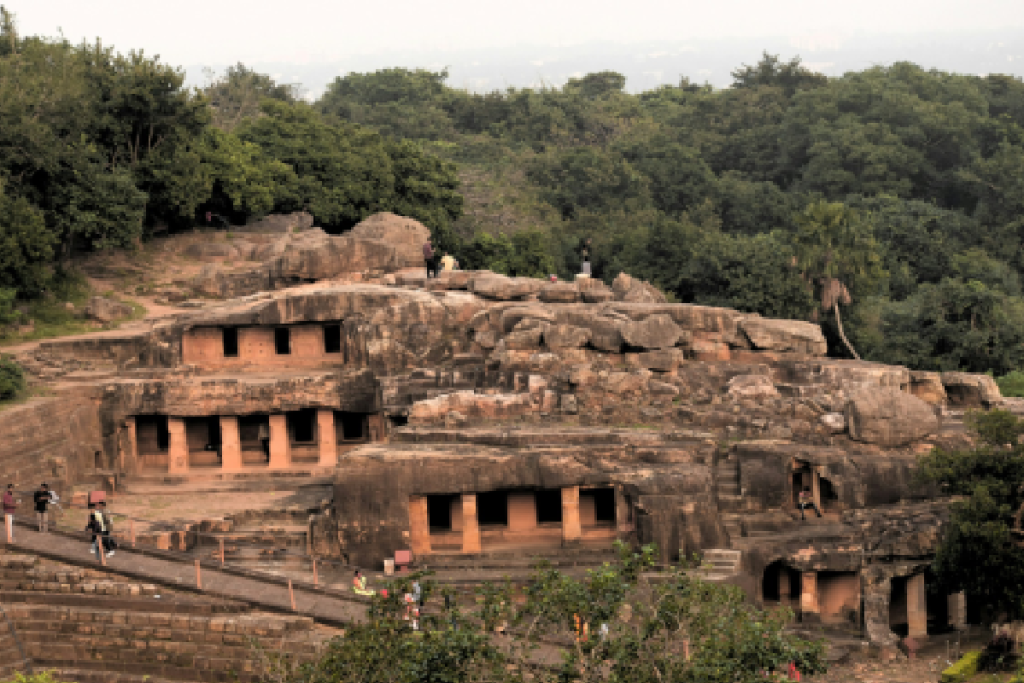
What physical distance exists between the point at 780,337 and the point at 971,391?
15.5 feet

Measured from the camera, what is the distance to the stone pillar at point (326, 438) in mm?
30641

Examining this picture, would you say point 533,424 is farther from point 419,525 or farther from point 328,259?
point 328,259

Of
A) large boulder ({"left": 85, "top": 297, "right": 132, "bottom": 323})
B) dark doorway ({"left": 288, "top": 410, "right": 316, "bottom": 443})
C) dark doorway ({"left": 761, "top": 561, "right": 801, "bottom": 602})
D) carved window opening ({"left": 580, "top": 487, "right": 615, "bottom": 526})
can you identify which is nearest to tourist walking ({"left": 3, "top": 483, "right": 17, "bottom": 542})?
dark doorway ({"left": 288, "top": 410, "right": 316, "bottom": 443})

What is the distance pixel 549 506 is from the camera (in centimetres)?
2680

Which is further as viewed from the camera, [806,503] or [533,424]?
[533,424]

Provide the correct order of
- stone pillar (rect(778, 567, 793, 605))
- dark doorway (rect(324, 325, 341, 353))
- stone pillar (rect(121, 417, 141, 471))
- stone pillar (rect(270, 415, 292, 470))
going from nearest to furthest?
stone pillar (rect(778, 567, 793, 605))
stone pillar (rect(121, 417, 141, 471))
stone pillar (rect(270, 415, 292, 470))
dark doorway (rect(324, 325, 341, 353))

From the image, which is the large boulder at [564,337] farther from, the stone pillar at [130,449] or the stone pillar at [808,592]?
the stone pillar at [130,449]

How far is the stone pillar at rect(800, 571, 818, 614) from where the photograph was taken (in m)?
24.5

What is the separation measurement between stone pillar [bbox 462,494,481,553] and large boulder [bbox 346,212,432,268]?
551 inches

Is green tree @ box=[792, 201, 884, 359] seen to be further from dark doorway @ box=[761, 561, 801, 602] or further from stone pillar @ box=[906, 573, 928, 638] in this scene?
dark doorway @ box=[761, 561, 801, 602]

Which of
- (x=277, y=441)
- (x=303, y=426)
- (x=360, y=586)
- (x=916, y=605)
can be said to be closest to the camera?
(x=360, y=586)

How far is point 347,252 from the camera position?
3572 centimetres

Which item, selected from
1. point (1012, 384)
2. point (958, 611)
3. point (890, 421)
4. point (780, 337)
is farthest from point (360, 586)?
point (1012, 384)

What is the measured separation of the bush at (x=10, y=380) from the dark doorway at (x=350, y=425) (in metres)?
7.80
